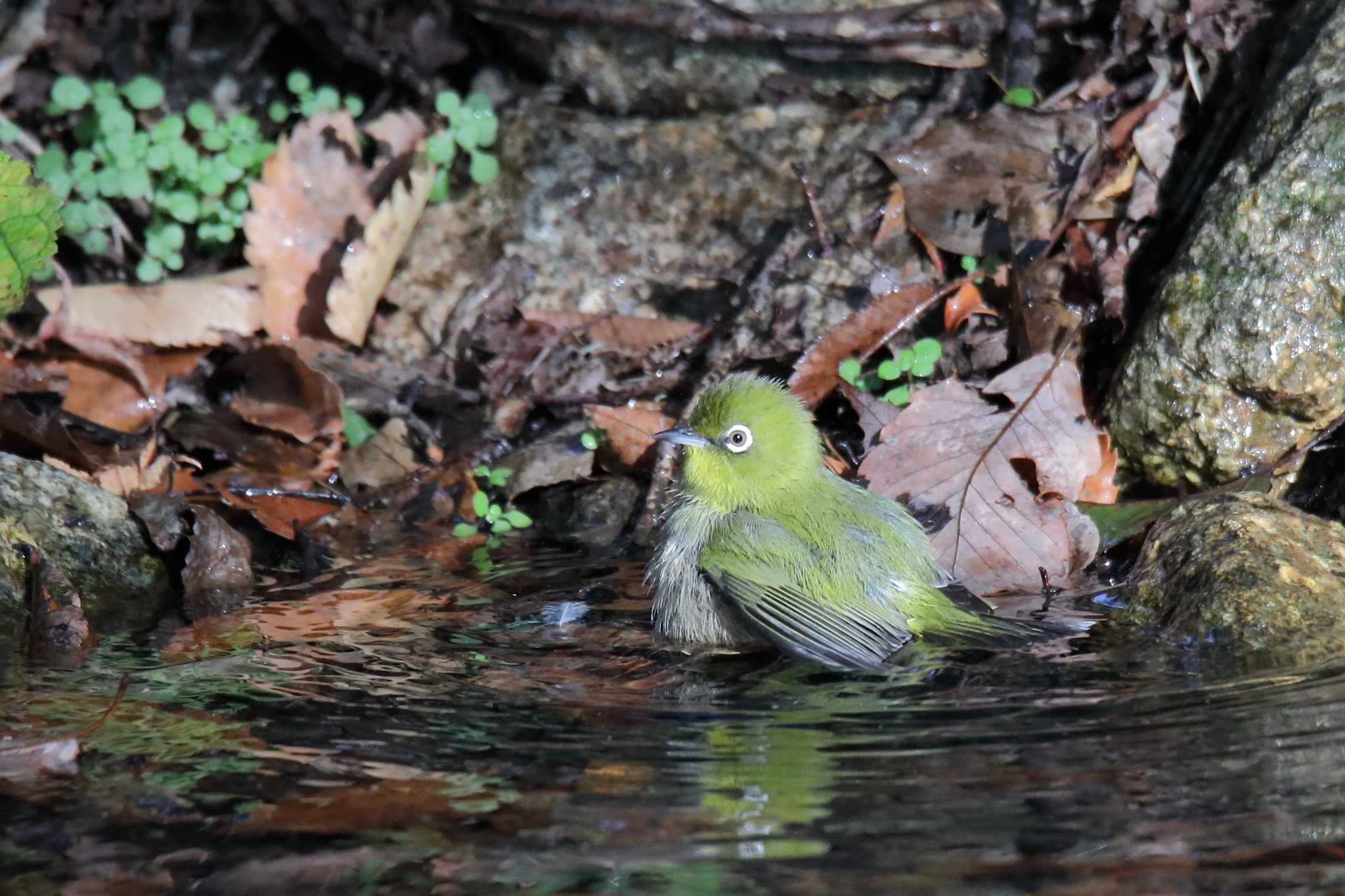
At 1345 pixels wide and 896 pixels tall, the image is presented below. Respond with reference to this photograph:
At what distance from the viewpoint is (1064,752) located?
330 centimetres

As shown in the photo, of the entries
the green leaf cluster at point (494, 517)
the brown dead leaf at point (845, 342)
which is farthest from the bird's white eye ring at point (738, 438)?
the green leaf cluster at point (494, 517)

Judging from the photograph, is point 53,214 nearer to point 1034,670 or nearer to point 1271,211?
point 1034,670

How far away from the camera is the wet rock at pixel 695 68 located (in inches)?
281

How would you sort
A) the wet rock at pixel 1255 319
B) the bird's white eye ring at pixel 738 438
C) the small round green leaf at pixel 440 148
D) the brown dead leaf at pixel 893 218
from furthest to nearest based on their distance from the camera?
the small round green leaf at pixel 440 148 → the brown dead leaf at pixel 893 218 → the wet rock at pixel 1255 319 → the bird's white eye ring at pixel 738 438

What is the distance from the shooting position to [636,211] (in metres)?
7.13

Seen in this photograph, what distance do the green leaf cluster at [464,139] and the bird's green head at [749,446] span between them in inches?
110

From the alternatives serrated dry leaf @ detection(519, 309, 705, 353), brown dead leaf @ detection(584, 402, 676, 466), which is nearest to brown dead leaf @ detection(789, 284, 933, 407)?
brown dead leaf @ detection(584, 402, 676, 466)

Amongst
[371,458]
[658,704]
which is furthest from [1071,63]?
[658,704]

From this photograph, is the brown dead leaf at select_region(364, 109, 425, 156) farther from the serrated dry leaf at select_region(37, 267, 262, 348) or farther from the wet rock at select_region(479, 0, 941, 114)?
the serrated dry leaf at select_region(37, 267, 262, 348)

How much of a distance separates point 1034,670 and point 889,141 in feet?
11.9

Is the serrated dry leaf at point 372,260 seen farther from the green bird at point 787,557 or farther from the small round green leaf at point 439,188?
the green bird at point 787,557

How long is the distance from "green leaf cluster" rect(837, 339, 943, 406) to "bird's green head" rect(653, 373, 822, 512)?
90cm

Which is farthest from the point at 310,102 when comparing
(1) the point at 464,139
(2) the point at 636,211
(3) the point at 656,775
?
(3) the point at 656,775

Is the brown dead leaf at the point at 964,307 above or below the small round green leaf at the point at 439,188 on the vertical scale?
below
